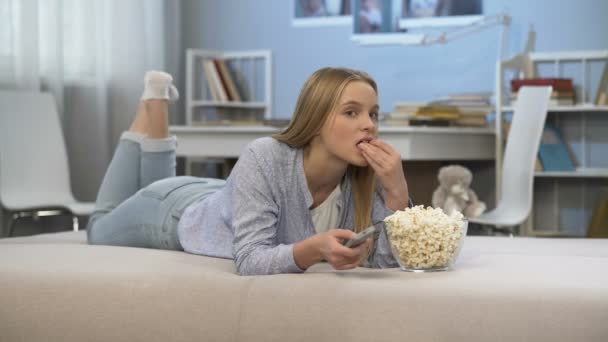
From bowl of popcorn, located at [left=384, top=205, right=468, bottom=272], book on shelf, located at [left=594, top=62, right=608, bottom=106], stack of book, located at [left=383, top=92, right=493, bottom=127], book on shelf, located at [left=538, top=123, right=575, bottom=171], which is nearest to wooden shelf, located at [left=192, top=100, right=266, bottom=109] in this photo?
stack of book, located at [left=383, top=92, right=493, bottom=127]

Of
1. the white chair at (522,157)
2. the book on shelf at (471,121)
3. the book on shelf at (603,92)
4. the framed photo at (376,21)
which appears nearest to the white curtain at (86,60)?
the framed photo at (376,21)

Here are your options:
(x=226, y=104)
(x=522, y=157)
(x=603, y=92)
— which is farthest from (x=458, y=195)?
(x=226, y=104)

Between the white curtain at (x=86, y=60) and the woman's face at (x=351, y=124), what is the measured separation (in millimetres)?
2636

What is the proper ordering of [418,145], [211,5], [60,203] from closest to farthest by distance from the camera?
1. [418,145]
2. [60,203]
3. [211,5]

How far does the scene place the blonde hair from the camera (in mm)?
1710

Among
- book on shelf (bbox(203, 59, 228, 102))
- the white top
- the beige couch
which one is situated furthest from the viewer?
book on shelf (bbox(203, 59, 228, 102))

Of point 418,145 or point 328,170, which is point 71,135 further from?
point 328,170

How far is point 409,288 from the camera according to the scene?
146cm

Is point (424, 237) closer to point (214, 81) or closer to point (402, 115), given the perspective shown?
point (402, 115)

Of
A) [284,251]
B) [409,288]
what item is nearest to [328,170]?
[284,251]

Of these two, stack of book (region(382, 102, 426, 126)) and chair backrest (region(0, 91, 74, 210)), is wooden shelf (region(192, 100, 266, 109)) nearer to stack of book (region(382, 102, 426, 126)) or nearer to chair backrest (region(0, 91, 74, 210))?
chair backrest (region(0, 91, 74, 210))

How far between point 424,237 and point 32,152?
2.91m

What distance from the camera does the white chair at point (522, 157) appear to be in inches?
138

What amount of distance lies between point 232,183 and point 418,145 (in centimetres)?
194
